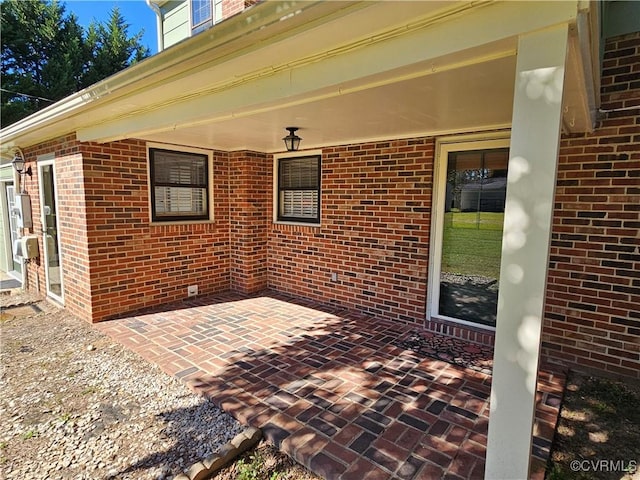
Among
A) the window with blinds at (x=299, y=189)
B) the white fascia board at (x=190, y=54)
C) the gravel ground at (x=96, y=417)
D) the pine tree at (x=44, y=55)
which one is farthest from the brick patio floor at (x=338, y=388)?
the pine tree at (x=44, y=55)

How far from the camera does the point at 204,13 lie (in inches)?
291

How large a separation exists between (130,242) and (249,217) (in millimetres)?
1853

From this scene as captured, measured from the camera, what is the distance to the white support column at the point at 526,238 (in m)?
1.43

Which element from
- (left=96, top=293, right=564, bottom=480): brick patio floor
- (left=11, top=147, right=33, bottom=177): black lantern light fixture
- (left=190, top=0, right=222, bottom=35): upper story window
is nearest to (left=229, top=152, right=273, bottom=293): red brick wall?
(left=96, top=293, right=564, bottom=480): brick patio floor

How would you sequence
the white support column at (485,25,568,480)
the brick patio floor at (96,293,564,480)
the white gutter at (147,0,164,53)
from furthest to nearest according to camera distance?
the white gutter at (147,0,164,53), the brick patio floor at (96,293,564,480), the white support column at (485,25,568,480)

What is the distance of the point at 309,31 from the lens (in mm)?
1852

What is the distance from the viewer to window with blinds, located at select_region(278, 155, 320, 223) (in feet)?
18.1

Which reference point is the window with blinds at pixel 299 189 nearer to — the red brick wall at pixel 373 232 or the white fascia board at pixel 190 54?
the red brick wall at pixel 373 232

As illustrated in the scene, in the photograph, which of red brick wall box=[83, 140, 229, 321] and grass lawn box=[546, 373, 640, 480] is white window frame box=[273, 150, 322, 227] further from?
grass lawn box=[546, 373, 640, 480]

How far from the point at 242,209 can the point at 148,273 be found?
5.82ft

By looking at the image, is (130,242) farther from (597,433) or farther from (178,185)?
(597,433)

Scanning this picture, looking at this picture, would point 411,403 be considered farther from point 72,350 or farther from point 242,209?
point 242,209

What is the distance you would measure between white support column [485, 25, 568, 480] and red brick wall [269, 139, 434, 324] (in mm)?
2779

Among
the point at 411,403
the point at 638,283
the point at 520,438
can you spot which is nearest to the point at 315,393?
the point at 411,403
